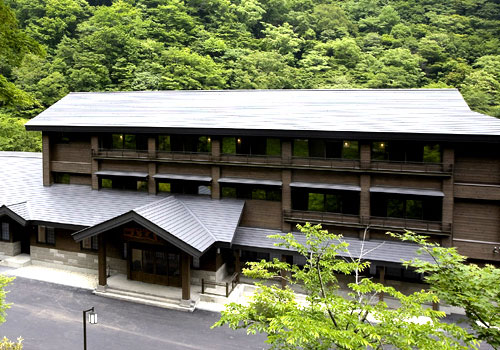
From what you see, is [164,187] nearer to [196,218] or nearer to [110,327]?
[196,218]

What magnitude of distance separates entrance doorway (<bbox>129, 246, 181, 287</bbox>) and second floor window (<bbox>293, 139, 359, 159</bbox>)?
32.2 ft

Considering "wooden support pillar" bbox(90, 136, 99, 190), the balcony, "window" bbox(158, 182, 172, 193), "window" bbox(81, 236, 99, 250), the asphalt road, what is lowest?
the asphalt road

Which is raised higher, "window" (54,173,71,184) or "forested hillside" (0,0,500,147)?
"forested hillside" (0,0,500,147)

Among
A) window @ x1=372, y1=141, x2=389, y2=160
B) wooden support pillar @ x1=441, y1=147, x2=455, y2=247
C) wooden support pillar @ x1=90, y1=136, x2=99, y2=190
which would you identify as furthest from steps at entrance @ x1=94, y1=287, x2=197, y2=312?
wooden support pillar @ x1=441, y1=147, x2=455, y2=247

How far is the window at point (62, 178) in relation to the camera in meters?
27.2

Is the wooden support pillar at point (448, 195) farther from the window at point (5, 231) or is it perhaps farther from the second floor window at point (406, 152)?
the window at point (5, 231)

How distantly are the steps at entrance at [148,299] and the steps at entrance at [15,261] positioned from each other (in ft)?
25.6

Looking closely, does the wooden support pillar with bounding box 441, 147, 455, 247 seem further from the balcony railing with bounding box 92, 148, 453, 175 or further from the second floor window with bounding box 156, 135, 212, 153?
the second floor window with bounding box 156, 135, 212, 153

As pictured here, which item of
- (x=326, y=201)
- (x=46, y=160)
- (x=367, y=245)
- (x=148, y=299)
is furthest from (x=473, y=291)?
(x=46, y=160)

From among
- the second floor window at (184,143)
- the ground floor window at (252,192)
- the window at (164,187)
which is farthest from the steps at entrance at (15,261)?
the ground floor window at (252,192)

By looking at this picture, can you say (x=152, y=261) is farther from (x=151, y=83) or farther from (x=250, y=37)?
(x=250, y=37)

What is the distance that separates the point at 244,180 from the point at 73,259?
13.2m

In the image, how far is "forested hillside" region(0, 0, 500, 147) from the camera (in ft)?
161

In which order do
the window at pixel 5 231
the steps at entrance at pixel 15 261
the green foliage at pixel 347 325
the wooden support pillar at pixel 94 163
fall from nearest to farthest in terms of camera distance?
1. the green foliage at pixel 347 325
2. the steps at entrance at pixel 15 261
3. the wooden support pillar at pixel 94 163
4. the window at pixel 5 231
